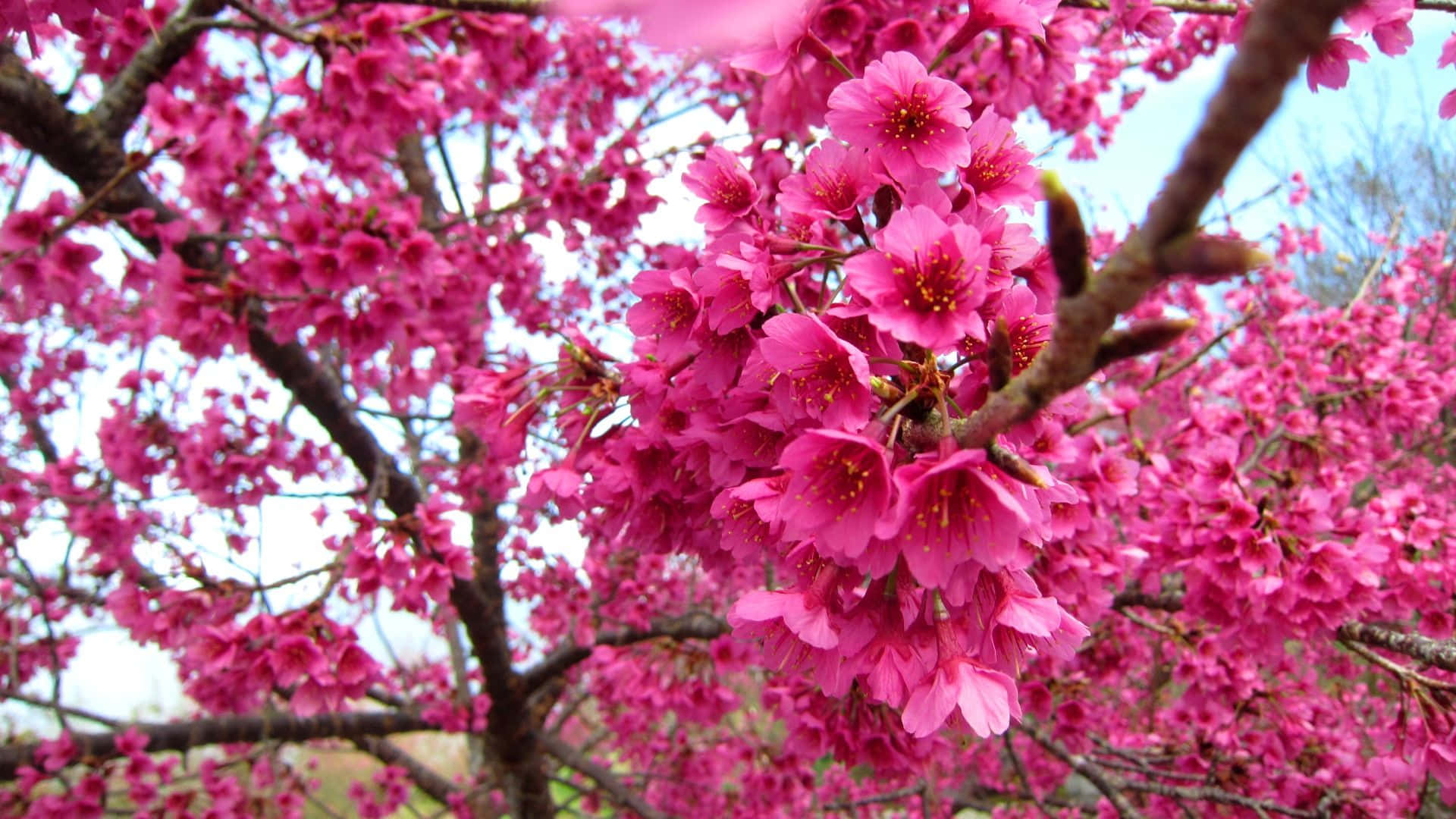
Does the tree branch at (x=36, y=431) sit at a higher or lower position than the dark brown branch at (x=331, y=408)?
higher

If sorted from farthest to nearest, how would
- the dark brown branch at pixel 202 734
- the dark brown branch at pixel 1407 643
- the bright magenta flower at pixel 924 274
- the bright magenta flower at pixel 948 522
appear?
the dark brown branch at pixel 202 734 → the dark brown branch at pixel 1407 643 → the bright magenta flower at pixel 924 274 → the bright magenta flower at pixel 948 522

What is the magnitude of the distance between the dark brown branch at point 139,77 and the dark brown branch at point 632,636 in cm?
288

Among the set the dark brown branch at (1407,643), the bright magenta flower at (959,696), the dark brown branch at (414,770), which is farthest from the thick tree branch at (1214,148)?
the dark brown branch at (414,770)

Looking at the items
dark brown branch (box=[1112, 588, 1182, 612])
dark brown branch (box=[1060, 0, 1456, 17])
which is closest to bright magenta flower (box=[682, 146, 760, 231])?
dark brown branch (box=[1060, 0, 1456, 17])

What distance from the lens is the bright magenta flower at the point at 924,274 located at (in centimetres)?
95

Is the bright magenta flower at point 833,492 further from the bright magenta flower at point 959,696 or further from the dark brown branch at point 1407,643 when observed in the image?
the dark brown branch at point 1407,643

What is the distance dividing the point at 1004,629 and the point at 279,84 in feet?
10.2

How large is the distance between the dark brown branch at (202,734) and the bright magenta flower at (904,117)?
3244 millimetres

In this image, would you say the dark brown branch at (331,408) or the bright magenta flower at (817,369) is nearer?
the bright magenta flower at (817,369)

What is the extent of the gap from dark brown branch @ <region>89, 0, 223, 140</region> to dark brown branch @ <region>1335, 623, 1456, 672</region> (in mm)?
4031

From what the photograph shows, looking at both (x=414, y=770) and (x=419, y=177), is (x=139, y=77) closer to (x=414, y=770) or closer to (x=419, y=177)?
(x=419, y=177)

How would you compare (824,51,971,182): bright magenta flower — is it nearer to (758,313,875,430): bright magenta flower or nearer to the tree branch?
(758,313,875,430): bright magenta flower

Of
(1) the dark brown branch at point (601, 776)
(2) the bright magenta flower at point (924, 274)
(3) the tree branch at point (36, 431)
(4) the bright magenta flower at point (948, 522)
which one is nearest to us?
(4) the bright magenta flower at point (948, 522)

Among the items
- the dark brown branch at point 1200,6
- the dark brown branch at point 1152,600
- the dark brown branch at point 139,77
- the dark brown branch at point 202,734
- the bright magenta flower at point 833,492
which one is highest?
the dark brown branch at point 139,77
